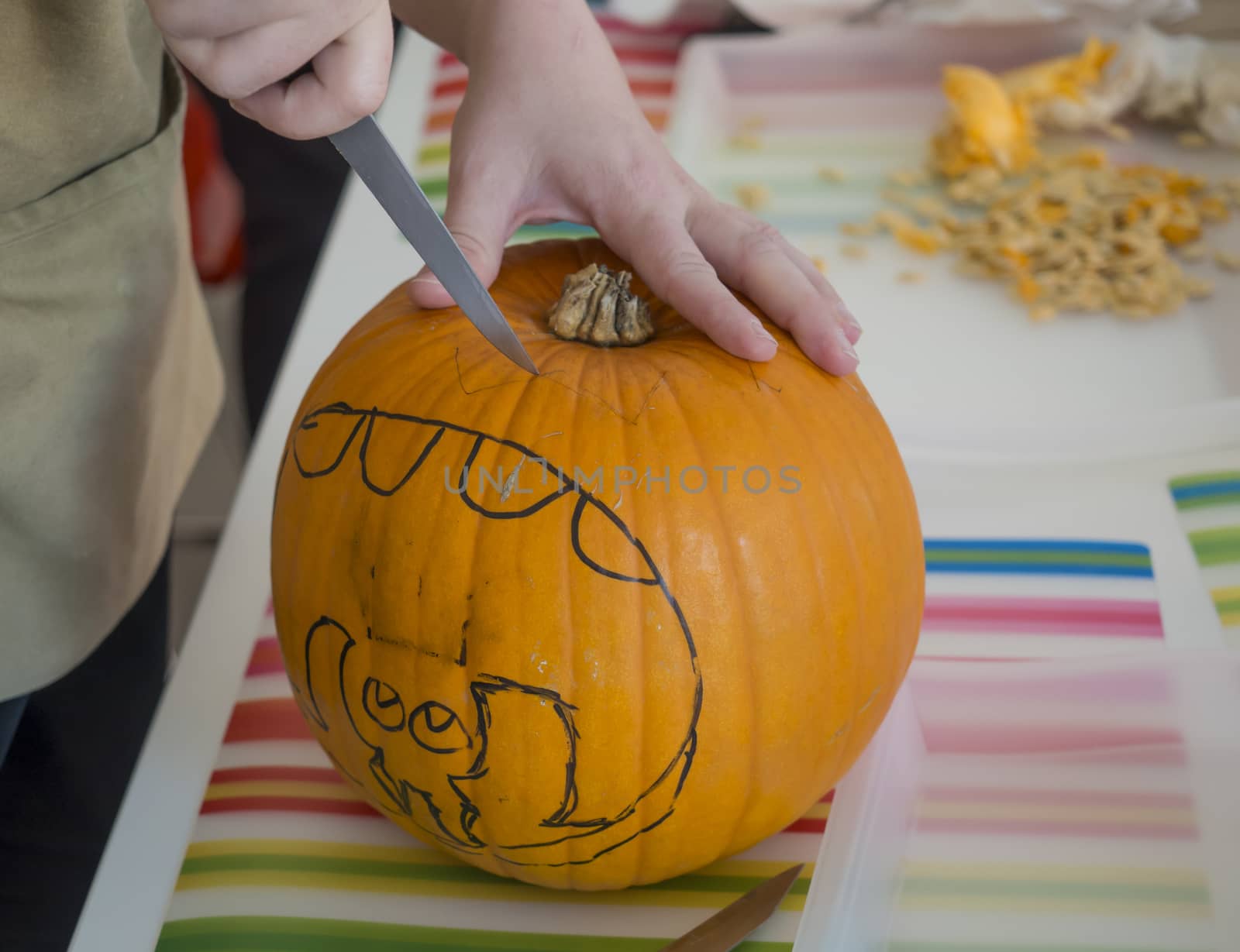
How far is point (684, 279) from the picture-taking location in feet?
2.23

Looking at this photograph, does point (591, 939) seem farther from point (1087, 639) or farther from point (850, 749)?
point (1087, 639)

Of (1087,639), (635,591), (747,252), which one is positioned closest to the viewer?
(635,591)

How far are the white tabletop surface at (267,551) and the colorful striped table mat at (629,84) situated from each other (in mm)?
146

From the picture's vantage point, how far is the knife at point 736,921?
2.07ft

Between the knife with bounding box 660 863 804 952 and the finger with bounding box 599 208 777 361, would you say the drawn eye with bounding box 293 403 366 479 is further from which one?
the knife with bounding box 660 863 804 952

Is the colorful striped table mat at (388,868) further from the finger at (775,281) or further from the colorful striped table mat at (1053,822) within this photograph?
the finger at (775,281)

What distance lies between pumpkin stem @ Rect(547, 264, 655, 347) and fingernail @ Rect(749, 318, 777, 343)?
7 cm

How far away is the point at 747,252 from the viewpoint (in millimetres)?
718

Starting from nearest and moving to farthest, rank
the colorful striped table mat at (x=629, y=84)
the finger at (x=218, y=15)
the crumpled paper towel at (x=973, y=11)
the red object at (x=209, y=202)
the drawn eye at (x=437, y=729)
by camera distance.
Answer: the finger at (x=218, y=15)
the drawn eye at (x=437, y=729)
the colorful striped table mat at (x=629, y=84)
the crumpled paper towel at (x=973, y=11)
the red object at (x=209, y=202)

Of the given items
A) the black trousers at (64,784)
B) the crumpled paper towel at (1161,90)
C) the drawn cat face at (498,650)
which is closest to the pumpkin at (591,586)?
the drawn cat face at (498,650)

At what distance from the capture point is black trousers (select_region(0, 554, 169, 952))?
0.79 meters

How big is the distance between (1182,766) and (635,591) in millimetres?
387

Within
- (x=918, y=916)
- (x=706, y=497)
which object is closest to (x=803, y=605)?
(x=706, y=497)

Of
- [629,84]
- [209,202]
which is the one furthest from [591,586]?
[209,202]
